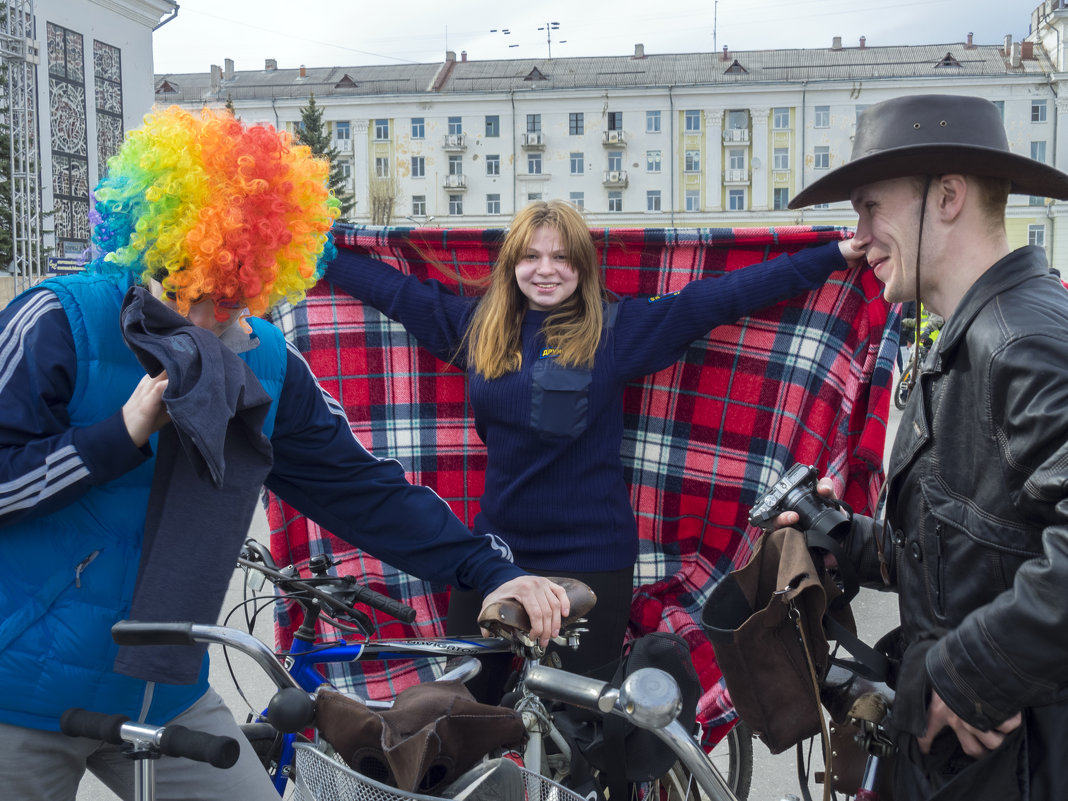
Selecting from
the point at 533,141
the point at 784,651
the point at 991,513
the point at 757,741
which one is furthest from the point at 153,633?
the point at 533,141

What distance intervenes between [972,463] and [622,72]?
7113cm

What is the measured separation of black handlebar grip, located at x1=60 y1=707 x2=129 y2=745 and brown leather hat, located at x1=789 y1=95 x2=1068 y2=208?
169cm

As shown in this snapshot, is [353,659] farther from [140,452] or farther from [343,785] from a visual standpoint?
[343,785]

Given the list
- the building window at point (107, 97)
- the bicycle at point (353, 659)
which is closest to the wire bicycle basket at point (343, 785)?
the bicycle at point (353, 659)

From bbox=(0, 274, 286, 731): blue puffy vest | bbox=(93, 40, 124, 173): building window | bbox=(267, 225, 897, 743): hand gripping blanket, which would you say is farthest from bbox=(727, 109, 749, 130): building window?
bbox=(0, 274, 286, 731): blue puffy vest

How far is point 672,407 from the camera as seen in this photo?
394 cm

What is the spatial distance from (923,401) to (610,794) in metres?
1.14

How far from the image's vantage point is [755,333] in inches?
152

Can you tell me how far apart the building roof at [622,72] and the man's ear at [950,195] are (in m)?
64.7

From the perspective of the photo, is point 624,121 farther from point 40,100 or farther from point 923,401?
point 923,401

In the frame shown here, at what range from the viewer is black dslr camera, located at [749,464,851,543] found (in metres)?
2.39

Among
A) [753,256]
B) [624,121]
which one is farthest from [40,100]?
[753,256]

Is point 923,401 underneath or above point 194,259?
underneath

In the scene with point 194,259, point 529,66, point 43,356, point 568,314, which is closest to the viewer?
point 43,356
